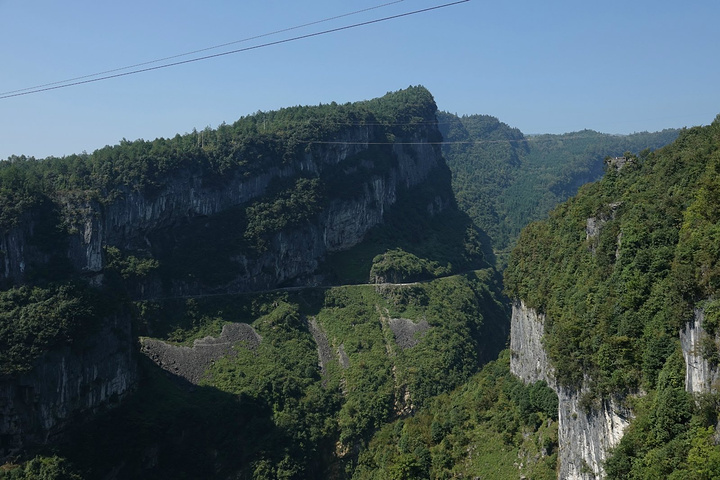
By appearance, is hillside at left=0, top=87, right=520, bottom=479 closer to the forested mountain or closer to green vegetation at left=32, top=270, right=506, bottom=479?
green vegetation at left=32, top=270, right=506, bottom=479

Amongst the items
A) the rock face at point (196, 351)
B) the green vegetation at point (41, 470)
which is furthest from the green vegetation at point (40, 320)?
the rock face at point (196, 351)

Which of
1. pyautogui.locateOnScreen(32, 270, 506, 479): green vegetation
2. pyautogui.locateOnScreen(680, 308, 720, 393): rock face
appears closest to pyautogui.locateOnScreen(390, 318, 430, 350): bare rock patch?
pyautogui.locateOnScreen(32, 270, 506, 479): green vegetation

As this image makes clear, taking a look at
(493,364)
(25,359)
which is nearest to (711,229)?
(493,364)

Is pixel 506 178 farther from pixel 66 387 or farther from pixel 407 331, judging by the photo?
pixel 66 387

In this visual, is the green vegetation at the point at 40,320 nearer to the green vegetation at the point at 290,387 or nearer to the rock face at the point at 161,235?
the rock face at the point at 161,235

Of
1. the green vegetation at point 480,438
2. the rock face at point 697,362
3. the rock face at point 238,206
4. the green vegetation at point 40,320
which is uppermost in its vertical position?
the rock face at point 238,206

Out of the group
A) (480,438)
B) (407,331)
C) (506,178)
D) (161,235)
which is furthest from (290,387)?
(506,178)
